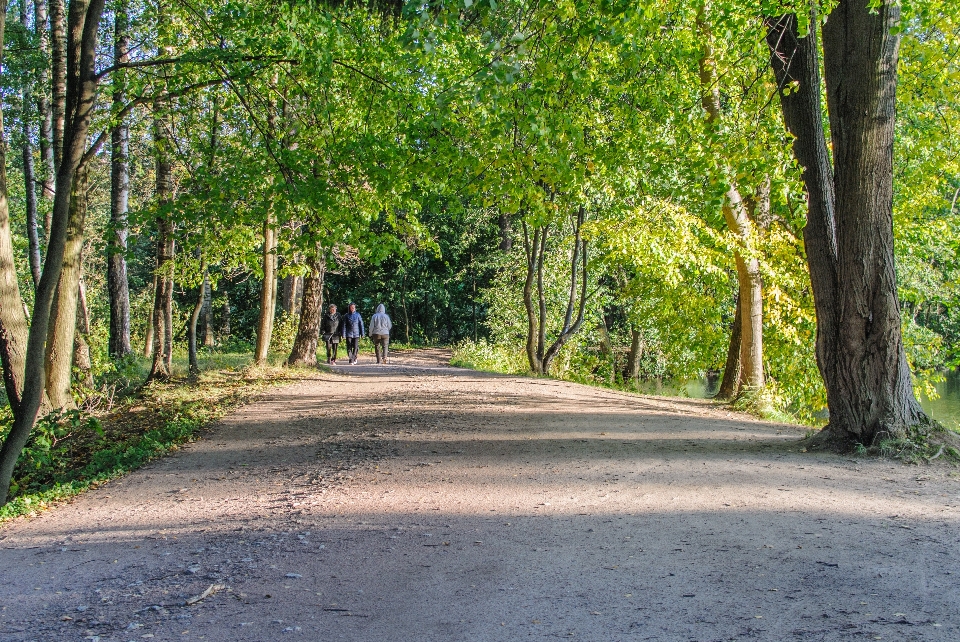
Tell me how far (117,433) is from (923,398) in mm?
31961

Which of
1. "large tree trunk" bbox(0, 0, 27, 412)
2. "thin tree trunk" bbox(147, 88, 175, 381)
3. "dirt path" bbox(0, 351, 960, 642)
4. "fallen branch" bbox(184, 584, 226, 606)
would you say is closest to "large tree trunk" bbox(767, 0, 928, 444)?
"dirt path" bbox(0, 351, 960, 642)

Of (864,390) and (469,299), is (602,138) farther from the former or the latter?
(469,299)

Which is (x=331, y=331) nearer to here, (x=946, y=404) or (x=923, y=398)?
(x=946, y=404)

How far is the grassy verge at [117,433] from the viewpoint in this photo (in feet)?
26.4

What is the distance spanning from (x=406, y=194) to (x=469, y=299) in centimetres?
2854

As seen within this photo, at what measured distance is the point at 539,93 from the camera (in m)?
9.19

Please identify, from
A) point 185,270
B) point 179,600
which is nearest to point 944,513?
point 179,600

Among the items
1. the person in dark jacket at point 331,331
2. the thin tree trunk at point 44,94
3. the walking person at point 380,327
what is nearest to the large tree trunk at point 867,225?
the thin tree trunk at point 44,94

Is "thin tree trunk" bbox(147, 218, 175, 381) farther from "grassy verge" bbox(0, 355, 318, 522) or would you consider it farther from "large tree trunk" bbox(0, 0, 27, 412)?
"large tree trunk" bbox(0, 0, 27, 412)

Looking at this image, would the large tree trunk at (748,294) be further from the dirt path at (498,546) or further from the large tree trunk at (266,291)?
the large tree trunk at (266,291)

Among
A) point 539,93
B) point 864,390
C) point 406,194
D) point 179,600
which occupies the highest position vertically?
point 539,93

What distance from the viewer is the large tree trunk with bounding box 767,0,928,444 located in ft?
26.6

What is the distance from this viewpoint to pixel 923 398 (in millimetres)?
31641

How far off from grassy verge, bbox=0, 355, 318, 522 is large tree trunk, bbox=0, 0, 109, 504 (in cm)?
54
